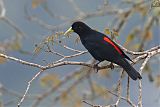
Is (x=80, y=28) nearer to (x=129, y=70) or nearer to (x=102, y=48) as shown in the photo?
(x=102, y=48)

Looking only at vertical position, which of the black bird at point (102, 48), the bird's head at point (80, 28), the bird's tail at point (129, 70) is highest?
the bird's head at point (80, 28)

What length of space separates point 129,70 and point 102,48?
44cm

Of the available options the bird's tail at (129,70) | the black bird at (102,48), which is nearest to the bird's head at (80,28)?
the black bird at (102,48)

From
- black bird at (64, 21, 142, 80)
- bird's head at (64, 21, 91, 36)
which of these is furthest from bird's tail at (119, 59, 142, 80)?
bird's head at (64, 21, 91, 36)

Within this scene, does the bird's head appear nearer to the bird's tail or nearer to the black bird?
the black bird

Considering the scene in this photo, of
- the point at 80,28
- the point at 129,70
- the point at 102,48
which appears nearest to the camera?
the point at 129,70

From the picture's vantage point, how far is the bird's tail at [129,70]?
3.79 m

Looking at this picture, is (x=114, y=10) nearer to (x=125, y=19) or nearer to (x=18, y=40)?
(x=125, y=19)

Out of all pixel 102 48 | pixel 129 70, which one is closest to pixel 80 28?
pixel 102 48

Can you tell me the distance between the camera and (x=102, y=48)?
4.27 meters

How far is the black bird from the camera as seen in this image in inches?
158

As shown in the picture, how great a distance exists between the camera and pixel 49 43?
388cm

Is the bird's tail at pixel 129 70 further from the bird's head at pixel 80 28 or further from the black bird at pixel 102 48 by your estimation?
the bird's head at pixel 80 28

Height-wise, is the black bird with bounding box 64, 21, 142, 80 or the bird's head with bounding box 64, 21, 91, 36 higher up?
the bird's head with bounding box 64, 21, 91, 36
